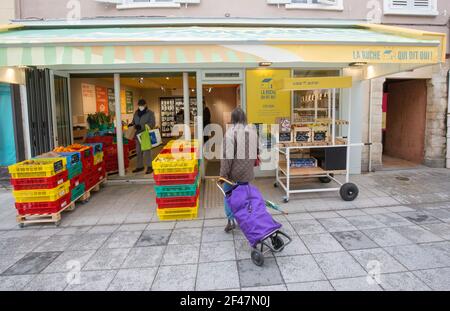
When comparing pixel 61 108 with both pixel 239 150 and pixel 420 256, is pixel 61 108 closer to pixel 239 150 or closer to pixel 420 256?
pixel 239 150

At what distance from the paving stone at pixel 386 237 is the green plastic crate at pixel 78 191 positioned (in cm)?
504

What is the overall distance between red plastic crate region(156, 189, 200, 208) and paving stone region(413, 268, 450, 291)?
127 inches

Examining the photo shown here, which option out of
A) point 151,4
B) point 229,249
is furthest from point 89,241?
point 151,4

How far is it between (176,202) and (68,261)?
5.91 feet

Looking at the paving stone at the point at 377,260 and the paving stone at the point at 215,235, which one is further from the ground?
the paving stone at the point at 215,235

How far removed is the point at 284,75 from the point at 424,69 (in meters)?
4.19

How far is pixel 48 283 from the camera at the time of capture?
3256 mm

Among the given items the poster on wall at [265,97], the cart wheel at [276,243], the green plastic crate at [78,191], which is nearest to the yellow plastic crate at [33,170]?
the green plastic crate at [78,191]

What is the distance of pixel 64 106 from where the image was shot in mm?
7547

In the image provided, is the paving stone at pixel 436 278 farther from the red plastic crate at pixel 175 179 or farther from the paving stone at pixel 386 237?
the red plastic crate at pixel 175 179

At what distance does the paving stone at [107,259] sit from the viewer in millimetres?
3571

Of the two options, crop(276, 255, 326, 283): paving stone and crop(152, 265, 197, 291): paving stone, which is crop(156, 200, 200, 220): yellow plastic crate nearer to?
crop(152, 265, 197, 291): paving stone

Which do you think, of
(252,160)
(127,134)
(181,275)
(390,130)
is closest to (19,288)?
(181,275)
